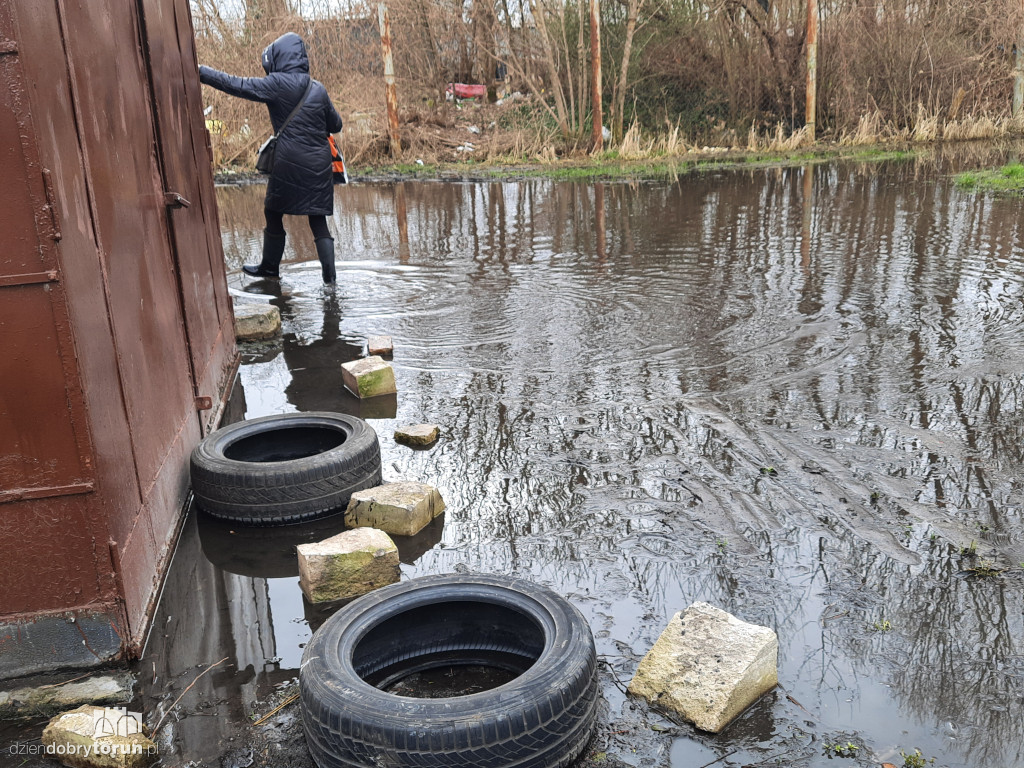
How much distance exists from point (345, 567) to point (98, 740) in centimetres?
113

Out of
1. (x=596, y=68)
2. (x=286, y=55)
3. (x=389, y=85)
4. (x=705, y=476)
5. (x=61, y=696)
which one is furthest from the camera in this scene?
(x=389, y=85)

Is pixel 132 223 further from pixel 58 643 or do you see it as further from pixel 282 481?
pixel 58 643

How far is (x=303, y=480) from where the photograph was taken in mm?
4168

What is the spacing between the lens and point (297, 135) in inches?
325

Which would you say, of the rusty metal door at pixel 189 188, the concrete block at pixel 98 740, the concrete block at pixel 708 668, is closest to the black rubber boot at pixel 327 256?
the rusty metal door at pixel 189 188

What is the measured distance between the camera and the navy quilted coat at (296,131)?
8016 mm

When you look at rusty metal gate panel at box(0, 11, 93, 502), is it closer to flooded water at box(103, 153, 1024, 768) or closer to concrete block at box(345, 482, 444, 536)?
flooded water at box(103, 153, 1024, 768)

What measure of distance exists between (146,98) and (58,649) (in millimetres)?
2889

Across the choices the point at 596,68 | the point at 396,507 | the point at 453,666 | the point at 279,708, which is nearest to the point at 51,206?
the point at 279,708

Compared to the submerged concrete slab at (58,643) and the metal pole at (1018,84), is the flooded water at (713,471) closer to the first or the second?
the submerged concrete slab at (58,643)

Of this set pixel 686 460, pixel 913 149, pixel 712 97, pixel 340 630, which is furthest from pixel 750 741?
pixel 712 97

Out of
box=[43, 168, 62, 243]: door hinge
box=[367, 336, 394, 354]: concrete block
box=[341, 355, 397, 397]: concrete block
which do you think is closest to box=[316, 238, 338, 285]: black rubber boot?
box=[367, 336, 394, 354]: concrete block

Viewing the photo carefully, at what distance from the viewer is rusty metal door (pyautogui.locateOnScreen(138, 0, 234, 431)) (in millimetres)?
4910

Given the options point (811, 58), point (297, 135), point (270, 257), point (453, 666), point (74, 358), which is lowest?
point (453, 666)
